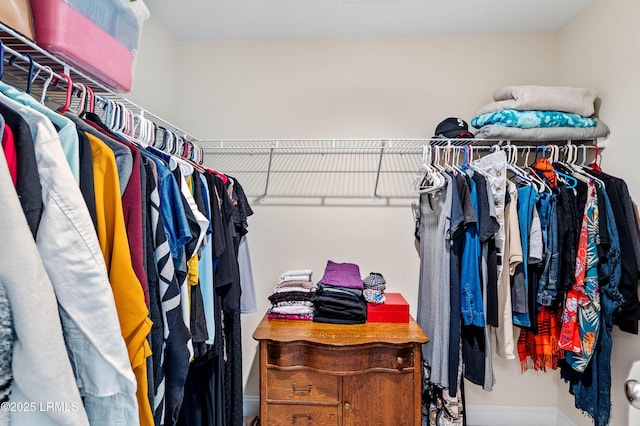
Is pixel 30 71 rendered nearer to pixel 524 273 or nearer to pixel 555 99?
pixel 524 273

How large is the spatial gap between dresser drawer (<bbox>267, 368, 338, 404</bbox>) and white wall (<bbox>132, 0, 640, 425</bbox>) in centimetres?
68

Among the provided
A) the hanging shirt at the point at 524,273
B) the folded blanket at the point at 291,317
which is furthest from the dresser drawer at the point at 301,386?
the hanging shirt at the point at 524,273

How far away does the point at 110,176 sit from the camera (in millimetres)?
858

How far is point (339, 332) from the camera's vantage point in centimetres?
174

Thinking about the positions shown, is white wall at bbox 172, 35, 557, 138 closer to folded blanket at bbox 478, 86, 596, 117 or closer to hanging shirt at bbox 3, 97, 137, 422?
folded blanket at bbox 478, 86, 596, 117

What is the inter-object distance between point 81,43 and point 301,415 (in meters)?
1.73

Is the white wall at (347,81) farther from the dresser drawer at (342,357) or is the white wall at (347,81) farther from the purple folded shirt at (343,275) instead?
the dresser drawer at (342,357)

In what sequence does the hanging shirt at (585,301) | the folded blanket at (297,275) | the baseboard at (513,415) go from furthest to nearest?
1. the baseboard at (513,415)
2. the folded blanket at (297,275)
3. the hanging shirt at (585,301)

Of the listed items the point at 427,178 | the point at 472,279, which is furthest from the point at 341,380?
the point at 427,178

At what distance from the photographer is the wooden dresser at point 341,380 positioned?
165 centimetres

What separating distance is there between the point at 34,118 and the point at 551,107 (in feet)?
7.36

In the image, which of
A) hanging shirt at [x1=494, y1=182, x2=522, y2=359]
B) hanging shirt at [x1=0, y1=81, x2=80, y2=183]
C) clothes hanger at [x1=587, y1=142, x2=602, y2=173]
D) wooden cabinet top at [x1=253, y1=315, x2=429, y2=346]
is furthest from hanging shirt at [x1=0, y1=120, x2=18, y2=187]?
clothes hanger at [x1=587, y1=142, x2=602, y2=173]

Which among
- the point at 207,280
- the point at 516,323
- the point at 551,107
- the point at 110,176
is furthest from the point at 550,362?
the point at 110,176

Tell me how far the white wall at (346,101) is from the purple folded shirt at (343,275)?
162 millimetres
